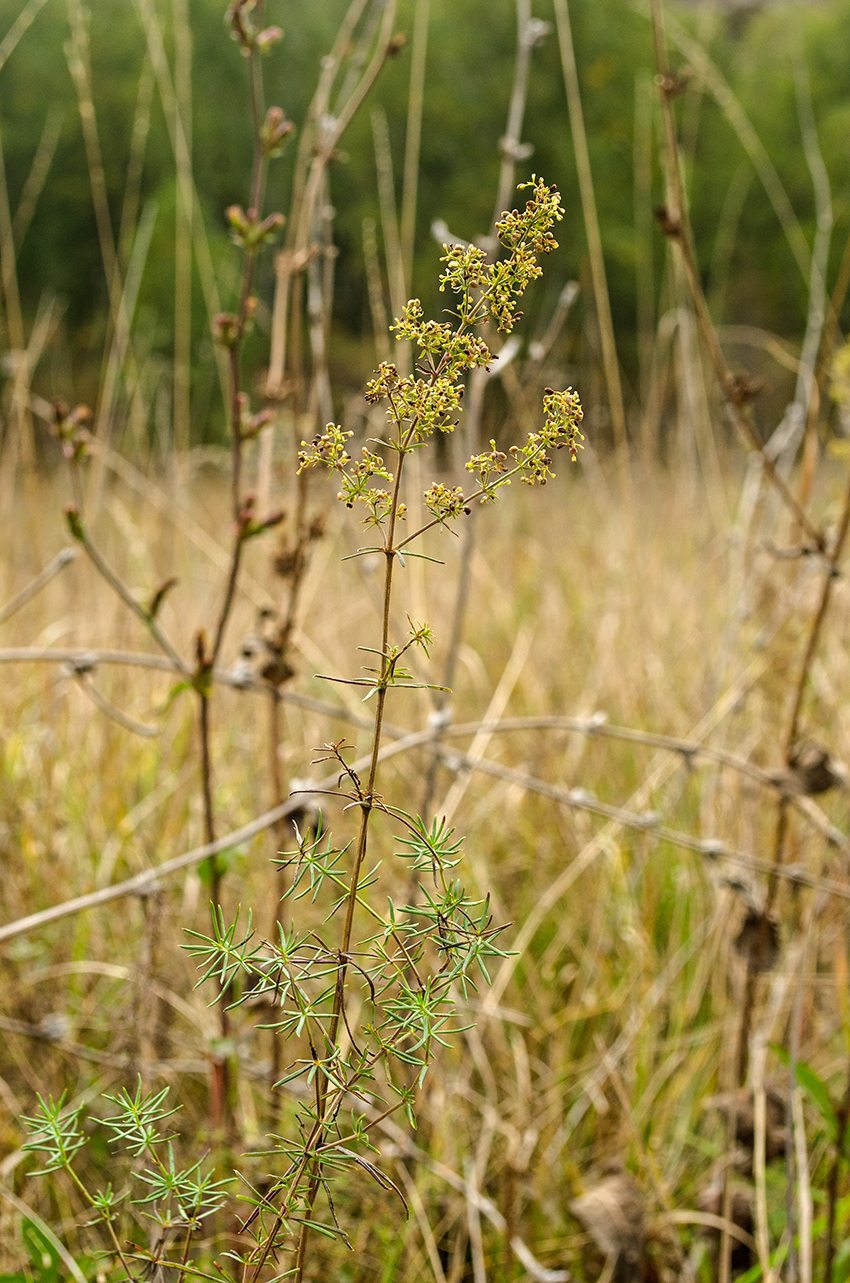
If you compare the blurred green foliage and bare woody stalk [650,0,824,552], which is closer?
bare woody stalk [650,0,824,552]

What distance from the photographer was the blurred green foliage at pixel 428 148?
10570 millimetres

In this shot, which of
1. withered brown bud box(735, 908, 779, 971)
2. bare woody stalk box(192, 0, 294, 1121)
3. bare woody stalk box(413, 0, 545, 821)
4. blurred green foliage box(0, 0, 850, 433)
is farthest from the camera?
blurred green foliage box(0, 0, 850, 433)

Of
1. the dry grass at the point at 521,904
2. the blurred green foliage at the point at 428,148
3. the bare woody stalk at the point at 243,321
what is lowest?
the dry grass at the point at 521,904

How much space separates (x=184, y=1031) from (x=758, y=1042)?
653mm

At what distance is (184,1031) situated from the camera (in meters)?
1.22

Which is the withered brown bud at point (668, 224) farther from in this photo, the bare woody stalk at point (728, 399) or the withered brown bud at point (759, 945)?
the withered brown bud at point (759, 945)

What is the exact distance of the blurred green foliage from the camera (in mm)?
10570

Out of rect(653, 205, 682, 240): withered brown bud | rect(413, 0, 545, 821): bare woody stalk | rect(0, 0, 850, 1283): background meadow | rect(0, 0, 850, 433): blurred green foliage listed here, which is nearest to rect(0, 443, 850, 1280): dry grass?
rect(0, 0, 850, 1283): background meadow

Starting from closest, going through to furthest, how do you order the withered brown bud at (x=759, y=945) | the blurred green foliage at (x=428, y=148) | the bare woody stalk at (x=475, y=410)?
the withered brown bud at (x=759, y=945)
the bare woody stalk at (x=475, y=410)
the blurred green foliage at (x=428, y=148)

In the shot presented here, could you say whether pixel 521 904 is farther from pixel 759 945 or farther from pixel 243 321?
pixel 243 321

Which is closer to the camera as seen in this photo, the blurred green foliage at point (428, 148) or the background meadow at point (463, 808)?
the background meadow at point (463, 808)

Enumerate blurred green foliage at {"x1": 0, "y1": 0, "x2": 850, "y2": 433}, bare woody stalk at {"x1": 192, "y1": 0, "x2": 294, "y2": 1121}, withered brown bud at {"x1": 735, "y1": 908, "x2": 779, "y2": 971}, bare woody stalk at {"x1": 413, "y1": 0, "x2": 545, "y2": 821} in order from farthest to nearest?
blurred green foliage at {"x1": 0, "y1": 0, "x2": 850, "y2": 433}
bare woody stalk at {"x1": 413, "y1": 0, "x2": 545, "y2": 821}
withered brown bud at {"x1": 735, "y1": 908, "x2": 779, "y2": 971}
bare woody stalk at {"x1": 192, "y1": 0, "x2": 294, "y2": 1121}

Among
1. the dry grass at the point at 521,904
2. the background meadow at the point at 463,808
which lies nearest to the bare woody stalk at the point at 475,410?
the background meadow at the point at 463,808

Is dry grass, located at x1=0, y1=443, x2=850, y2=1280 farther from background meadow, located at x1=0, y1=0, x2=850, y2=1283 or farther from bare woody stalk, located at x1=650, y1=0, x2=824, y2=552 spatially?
bare woody stalk, located at x1=650, y1=0, x2=824, y2=552
